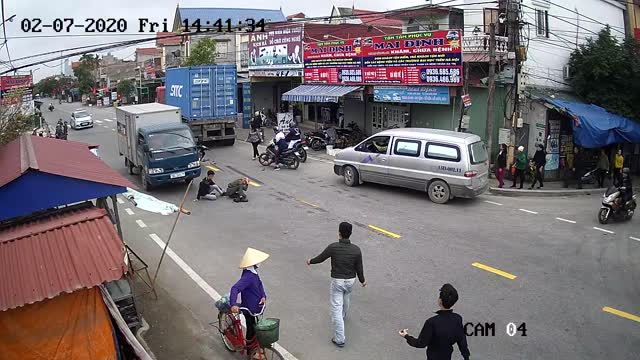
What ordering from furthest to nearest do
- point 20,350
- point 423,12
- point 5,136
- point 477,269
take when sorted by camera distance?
point 423,12, point 5,136, point 477,269, point 20,350

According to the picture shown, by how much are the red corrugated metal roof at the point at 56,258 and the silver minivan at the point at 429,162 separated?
33.0 feet

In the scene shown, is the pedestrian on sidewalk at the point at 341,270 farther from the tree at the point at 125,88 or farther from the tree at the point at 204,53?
the tree at the point at 125,88

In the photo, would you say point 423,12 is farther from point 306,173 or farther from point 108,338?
point 108,338

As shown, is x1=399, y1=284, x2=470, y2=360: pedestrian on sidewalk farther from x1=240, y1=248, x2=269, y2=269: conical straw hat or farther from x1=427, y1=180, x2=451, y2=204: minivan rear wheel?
x1=427, y1=180, x2=451, y2=204: minivan rear wheel

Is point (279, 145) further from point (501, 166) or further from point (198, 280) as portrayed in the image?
point (198, 280)

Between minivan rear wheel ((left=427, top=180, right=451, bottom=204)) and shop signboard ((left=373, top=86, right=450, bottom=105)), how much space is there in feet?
19.0

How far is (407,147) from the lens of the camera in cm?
1466

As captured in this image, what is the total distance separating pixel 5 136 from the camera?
12.3 m

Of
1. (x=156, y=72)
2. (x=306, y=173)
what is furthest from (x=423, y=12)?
(x=156, y=72)

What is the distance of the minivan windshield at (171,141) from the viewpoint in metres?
16.2

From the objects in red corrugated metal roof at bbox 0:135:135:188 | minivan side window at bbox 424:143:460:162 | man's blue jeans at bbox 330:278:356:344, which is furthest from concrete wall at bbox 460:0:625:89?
red corrugated metal roof at bbox 0:135:135:188

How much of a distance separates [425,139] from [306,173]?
5.54m

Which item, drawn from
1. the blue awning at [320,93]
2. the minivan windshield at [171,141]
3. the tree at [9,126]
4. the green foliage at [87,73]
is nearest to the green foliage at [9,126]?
the tree at [9,126]

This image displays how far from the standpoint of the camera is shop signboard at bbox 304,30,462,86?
60.3 feet
